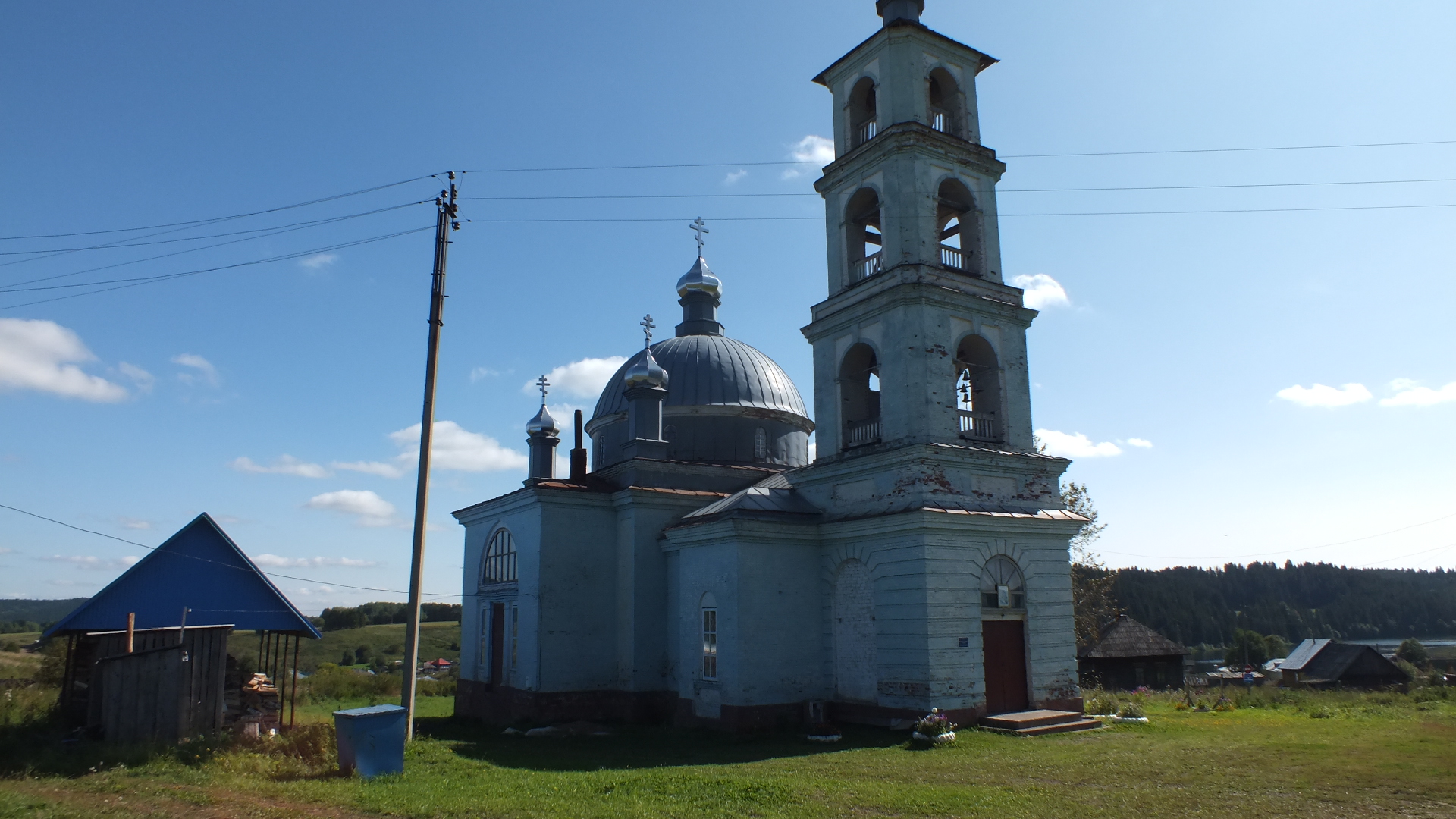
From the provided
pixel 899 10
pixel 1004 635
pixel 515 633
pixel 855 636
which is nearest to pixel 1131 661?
pixel 1004 635

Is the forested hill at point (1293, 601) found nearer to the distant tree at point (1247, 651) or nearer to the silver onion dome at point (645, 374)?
the distant tree at point (1247, 651)

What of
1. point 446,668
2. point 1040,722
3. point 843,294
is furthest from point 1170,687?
point 446,668

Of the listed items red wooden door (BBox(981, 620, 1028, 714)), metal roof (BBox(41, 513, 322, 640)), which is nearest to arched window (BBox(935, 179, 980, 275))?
red wooden door (BBox(981, 620, 1028, 714))

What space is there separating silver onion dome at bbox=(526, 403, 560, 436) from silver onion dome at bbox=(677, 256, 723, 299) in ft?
18.6

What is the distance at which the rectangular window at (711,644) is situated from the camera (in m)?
18.0

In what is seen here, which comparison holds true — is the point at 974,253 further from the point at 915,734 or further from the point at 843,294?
the point at 915,734

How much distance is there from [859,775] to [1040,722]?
216 inches

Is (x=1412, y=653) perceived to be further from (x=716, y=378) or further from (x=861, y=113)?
(x=861, y=113)

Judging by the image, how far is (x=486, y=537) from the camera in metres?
23.4

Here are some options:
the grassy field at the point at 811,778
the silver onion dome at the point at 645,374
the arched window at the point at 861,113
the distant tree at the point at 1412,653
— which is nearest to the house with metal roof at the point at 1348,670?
the distant tree at the point at 1412,653

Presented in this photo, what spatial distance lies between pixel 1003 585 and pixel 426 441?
10.3m

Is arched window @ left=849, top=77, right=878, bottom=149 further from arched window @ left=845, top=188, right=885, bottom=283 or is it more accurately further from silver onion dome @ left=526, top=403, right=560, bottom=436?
silver onion dome @ left=526, top=403, right=560, bottom=436

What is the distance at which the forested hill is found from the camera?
8881 cm

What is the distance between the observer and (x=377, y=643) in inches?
2410
